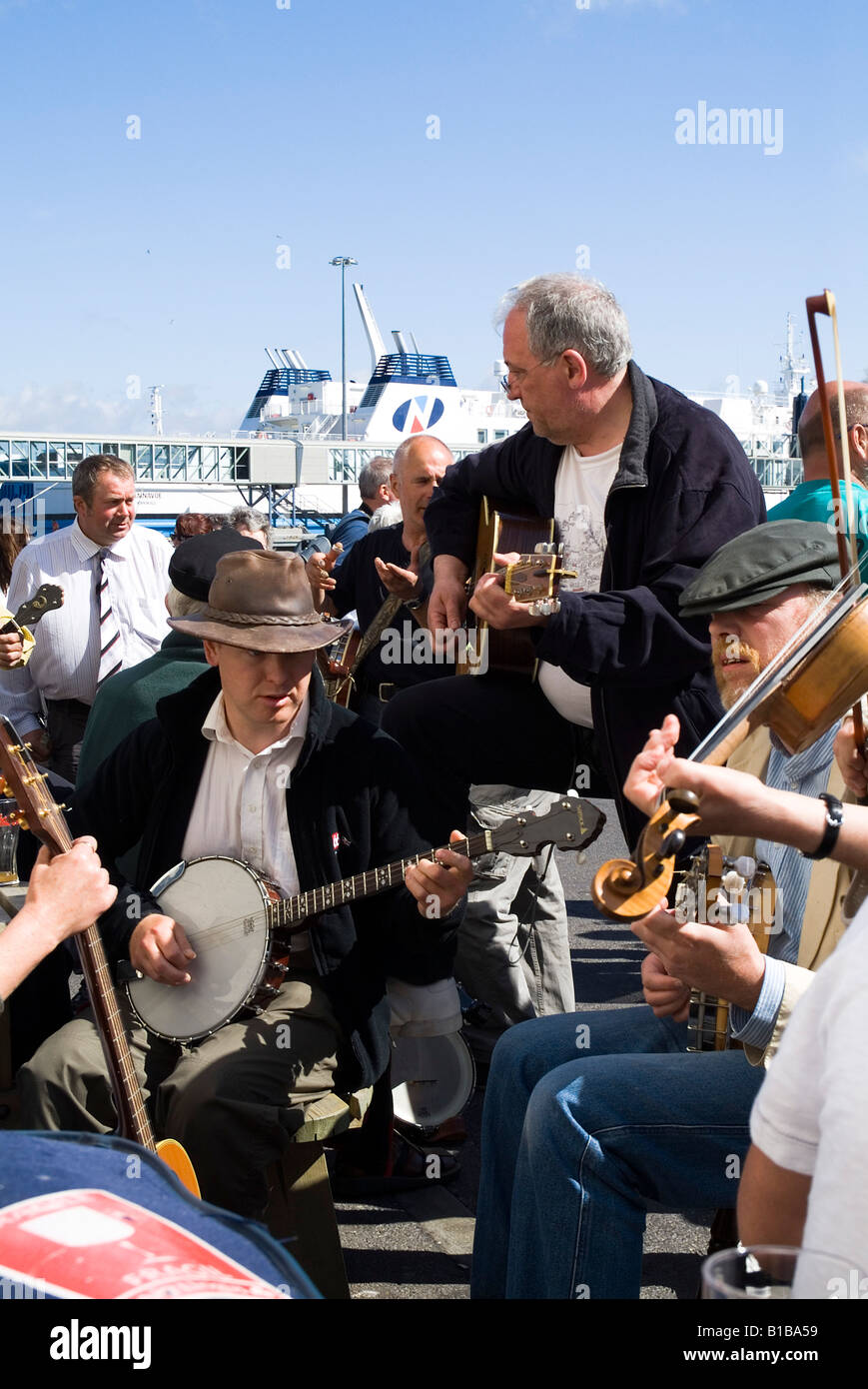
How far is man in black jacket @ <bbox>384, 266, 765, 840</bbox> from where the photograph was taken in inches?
125

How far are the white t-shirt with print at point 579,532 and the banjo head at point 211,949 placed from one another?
105 cm

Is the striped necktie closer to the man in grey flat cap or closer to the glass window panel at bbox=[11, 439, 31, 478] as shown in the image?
the man in grey flat cap

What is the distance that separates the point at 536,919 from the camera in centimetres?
435

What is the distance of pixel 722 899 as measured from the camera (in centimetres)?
220

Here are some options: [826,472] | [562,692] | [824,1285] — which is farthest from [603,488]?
[824,1285]

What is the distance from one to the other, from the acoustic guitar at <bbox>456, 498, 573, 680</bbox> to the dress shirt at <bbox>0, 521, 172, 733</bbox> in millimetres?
2185

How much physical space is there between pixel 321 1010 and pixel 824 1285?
200cm

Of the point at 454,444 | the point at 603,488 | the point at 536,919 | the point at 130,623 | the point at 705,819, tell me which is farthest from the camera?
the point at 454,444

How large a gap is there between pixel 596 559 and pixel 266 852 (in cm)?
119

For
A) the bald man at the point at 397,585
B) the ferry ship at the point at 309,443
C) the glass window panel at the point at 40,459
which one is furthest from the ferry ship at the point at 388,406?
the bald man at the point at 397,585

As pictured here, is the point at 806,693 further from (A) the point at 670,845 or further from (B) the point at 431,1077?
A: (B) the point at 431,1077

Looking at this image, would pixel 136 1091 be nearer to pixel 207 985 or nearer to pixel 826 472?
pixel 207 985


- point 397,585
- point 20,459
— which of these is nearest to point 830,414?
point 397,585

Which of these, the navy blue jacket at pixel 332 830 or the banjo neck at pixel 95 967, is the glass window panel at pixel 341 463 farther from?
the banjo neck at pixel 95 967
